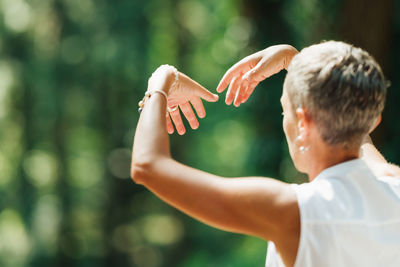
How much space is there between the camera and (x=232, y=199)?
1311mm

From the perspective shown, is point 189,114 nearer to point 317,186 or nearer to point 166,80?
point 166,80

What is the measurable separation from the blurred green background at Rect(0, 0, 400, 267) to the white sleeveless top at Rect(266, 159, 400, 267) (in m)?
8.35

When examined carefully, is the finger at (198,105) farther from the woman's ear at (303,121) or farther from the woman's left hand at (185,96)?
the woman's ear at (303,121)

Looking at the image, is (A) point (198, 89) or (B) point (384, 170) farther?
(A) point (198, 89)

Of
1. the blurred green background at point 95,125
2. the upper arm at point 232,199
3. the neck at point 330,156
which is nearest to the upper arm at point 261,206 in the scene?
the upper arm at point 232,199

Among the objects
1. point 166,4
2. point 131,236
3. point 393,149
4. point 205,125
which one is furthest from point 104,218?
point 393,149

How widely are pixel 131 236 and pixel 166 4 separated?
4.87 m

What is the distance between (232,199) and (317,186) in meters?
0.24

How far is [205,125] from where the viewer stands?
11.9m

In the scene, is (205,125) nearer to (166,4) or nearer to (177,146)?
(177,146)

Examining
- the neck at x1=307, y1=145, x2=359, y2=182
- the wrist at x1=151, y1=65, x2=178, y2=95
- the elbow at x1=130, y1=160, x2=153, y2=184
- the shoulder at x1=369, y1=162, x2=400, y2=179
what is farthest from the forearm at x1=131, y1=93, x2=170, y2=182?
the shoulder at x1=369, y1=162, x2=400, y2=179

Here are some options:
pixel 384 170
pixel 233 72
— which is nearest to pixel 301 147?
pixel 384 170

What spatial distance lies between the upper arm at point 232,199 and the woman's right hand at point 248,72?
21.2 inches

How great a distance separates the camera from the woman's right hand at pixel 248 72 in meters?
1.84
